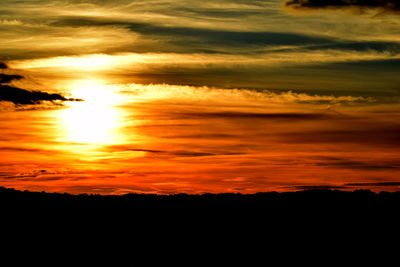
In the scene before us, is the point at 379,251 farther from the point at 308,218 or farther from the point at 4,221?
the point at 4,221

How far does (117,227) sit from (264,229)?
433 inches

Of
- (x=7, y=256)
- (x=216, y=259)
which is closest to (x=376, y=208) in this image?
(x=216, y=259)

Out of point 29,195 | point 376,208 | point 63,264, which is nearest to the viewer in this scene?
point 63,264

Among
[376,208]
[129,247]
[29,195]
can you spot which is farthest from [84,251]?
[376,208]

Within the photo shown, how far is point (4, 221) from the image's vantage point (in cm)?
5769

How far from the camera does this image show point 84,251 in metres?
49.6

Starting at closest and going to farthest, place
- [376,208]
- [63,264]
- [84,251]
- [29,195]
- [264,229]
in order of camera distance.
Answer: [63,264]
[84,251]
[264,229]
[376,208]
[29,195]

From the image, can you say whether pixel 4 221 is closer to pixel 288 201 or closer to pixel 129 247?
pixel 129 247

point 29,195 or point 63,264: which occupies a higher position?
point 29,195

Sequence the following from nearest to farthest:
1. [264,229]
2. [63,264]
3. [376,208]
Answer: [63,264]
[264,229]
[376,208]

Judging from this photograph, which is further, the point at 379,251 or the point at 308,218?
the point at 308,218

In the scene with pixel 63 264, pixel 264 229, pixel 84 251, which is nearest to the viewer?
pixel 63 264

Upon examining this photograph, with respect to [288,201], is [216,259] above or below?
below

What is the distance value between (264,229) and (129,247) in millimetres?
10870
